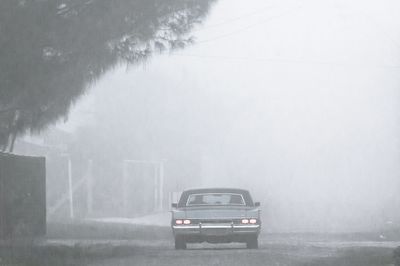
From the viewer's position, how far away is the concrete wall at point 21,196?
897 inches

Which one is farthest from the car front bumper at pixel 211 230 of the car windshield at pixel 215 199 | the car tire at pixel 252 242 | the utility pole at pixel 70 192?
the utility pole at pixel 70 192

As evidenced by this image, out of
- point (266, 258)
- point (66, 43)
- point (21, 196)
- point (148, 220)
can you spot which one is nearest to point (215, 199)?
point (21, 196)

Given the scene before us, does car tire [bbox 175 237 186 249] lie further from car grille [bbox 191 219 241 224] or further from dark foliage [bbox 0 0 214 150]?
dark foliage [bbox 0 0 214 150]

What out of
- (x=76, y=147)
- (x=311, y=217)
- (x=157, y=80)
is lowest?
(x=311, y=217)

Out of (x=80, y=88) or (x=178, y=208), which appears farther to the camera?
(x=178, y=208)

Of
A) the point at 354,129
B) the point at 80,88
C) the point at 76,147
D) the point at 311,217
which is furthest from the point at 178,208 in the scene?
the point at 354,129

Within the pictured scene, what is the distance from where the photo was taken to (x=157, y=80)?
6844 cm

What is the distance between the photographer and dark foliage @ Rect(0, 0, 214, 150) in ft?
57.8

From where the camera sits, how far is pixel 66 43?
60.0 feet

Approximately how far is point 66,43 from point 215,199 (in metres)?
6.69

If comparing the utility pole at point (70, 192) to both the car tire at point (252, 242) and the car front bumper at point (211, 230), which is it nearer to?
the car tire at point (252, 242)

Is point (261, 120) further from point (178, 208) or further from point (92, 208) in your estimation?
point (178, 208)

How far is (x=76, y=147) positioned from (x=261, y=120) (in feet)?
53.4

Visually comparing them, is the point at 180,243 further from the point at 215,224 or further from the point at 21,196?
the point at 21,196
